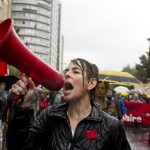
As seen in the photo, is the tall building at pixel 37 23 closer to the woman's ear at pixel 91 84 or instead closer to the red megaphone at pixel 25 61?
the woman's ear at pixel 91 84

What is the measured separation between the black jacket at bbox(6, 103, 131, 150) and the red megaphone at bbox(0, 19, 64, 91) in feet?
0.69

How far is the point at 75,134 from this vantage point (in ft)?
9.12

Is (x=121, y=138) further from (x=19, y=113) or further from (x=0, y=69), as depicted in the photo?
(x=0, y=69)

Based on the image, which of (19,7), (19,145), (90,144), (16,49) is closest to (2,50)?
(16,49)

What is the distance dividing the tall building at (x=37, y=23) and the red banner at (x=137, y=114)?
4072 inches

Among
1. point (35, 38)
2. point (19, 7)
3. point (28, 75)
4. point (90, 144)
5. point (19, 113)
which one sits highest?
point (19, 7)

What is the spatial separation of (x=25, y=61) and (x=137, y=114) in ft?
50.7

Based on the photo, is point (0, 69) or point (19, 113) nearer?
point (19, 113)

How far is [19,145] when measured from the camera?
265cm

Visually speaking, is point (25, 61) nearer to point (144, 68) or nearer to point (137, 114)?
point (137, 114)

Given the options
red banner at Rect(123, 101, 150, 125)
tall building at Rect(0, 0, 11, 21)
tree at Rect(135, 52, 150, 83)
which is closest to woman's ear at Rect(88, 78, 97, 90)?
red banner at Rect(123, 101, 150, 125)

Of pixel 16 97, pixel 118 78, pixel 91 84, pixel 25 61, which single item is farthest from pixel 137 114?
pixel 16 97

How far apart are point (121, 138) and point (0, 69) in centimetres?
273

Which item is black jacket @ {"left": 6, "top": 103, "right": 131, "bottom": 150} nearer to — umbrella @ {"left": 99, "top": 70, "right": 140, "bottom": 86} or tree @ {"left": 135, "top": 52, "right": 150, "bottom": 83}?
umbrella @ {"left": 99, "top": 70, "right": 140, "bottom": 86}
